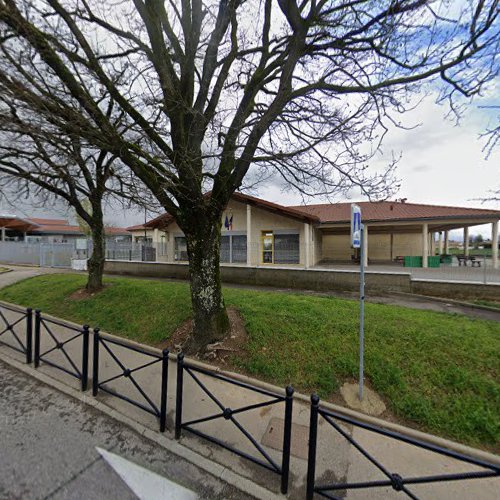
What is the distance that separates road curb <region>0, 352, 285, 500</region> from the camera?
2.44 meters

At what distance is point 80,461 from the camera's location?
2.67 metres

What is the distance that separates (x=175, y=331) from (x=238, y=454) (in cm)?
363

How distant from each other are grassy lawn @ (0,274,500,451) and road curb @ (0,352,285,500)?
1758 mm

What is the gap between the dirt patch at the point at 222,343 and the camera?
4.90 metres

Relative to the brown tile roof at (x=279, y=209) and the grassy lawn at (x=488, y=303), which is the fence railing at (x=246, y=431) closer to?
the grassy lawn at (x=488, y=303)

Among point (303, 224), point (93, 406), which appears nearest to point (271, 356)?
point (93, 406)

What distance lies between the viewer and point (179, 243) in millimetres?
18844

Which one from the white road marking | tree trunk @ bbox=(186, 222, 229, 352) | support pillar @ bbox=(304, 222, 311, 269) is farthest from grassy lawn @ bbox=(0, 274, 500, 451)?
support pillar @ bbox=(304, 222, 311, 269)

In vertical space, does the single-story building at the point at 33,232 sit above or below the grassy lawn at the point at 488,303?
above

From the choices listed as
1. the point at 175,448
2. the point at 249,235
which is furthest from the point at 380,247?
the point at 175,448

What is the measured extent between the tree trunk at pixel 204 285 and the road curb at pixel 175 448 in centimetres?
184

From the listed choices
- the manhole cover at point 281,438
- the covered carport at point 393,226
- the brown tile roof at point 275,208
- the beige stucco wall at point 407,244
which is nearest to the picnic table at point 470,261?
the covered carport at point 393,226

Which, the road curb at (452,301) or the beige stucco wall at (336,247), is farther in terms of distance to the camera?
the beige stucco wall at (336,247)

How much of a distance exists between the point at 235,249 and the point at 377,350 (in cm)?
1336
